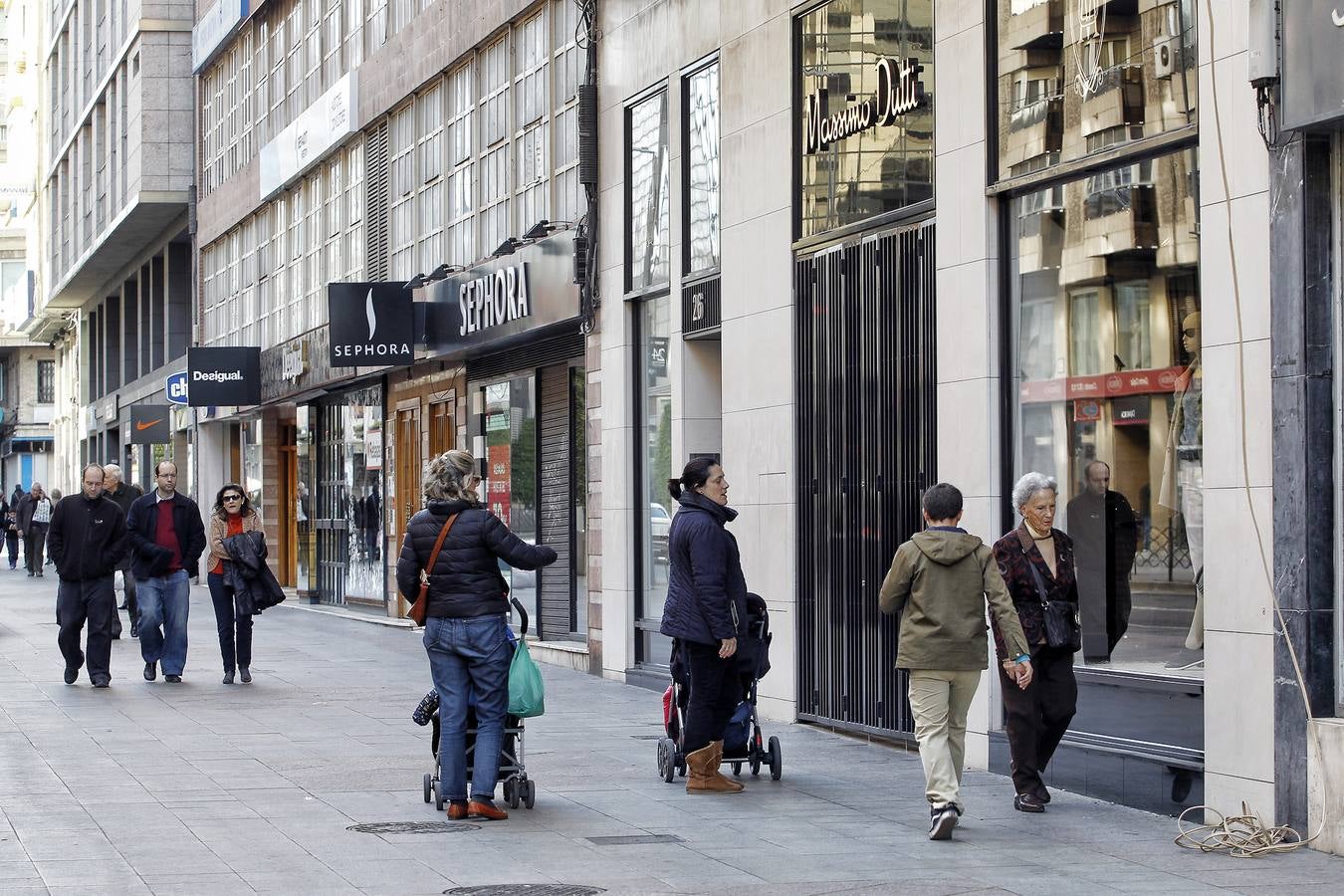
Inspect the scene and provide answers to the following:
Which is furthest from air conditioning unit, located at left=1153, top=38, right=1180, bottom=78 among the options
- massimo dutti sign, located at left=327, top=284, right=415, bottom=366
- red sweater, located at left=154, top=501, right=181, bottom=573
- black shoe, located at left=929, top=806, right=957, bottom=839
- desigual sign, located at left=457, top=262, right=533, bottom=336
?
massimo dutti sign, located at left=327, top=284, right=415, bottom=366

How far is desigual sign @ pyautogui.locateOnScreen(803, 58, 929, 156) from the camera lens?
12797 mm

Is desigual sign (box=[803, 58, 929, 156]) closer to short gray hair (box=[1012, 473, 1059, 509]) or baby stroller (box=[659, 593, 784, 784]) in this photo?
short gray hair (box=[1012, 473, 1059, 509])

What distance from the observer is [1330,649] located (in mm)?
8953

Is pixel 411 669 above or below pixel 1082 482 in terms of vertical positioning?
below

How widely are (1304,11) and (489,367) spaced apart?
14391mm

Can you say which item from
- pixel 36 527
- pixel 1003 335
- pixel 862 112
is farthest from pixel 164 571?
pixel 36 527

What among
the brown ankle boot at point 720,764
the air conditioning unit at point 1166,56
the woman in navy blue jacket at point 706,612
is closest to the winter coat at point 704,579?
the woman in navy blue jacket at point 706,612

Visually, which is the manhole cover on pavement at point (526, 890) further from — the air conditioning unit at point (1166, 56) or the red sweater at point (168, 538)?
the red sweater at point (168, 538)

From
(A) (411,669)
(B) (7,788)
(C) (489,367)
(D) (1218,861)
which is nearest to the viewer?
(D) (1218,861)

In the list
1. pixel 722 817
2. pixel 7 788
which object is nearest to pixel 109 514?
pixel 7 788

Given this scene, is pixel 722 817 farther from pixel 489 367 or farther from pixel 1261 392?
pixel 489 367

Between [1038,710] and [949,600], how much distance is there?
951mm

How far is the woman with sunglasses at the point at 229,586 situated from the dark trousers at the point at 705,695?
24.5ft

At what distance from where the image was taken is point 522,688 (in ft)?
33.1
